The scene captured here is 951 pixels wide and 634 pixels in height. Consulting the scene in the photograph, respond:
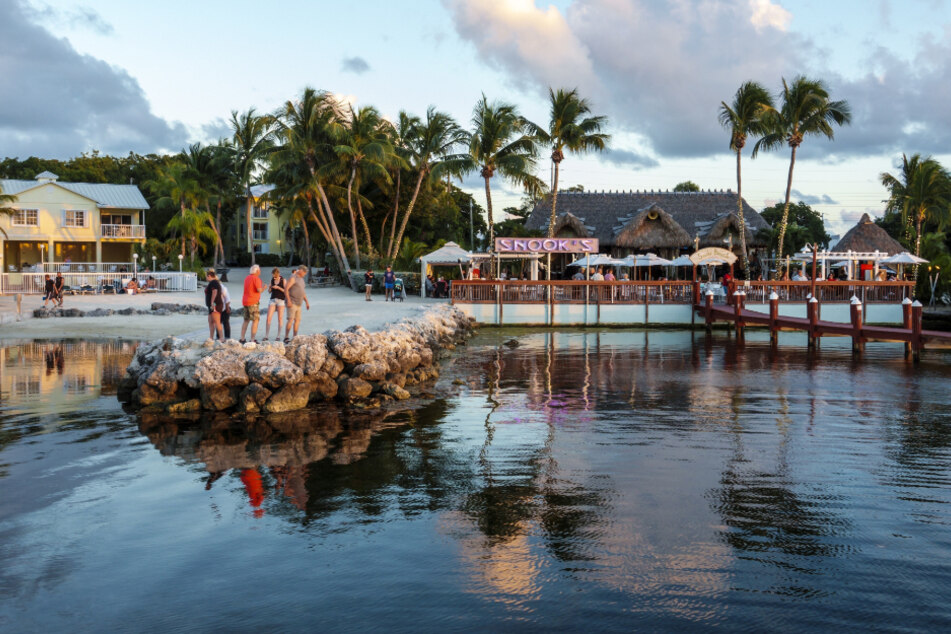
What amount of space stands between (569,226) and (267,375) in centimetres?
3318

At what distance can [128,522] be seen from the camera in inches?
295

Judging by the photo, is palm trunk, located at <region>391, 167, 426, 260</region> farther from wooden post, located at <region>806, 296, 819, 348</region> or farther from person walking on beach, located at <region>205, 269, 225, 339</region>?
person walking on beach, located at <region>205, 269, 225, 339</region>

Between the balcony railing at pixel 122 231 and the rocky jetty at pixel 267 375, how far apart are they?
4210 cm

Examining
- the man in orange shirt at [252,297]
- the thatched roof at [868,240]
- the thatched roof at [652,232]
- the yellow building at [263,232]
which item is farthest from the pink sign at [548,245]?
the yellow building at [263,232]

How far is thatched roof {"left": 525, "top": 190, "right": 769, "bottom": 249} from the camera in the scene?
154ft

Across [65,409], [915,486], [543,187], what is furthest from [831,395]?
[543,187]

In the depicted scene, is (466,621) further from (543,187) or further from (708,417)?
(543,187)

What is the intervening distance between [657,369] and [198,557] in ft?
47.5

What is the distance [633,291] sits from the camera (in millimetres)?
32500

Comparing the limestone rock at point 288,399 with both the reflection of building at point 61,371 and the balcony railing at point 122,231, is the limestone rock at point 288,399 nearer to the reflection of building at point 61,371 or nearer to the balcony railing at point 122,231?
the reflection of building at point 61,371

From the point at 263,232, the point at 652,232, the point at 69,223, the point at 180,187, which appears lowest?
the point at 652,232

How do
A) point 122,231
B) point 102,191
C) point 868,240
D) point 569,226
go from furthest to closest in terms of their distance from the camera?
1. point 102,191
2. point 122,231
3. point 868,240
4. point 569,226

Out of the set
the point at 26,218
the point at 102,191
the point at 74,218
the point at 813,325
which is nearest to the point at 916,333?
the point at 813,325

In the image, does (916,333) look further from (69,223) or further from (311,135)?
(69,223)
